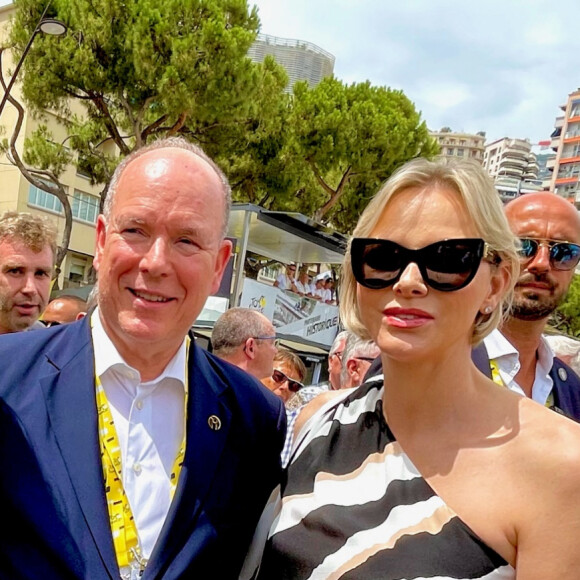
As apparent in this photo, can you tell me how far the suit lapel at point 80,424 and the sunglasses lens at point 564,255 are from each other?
193cm

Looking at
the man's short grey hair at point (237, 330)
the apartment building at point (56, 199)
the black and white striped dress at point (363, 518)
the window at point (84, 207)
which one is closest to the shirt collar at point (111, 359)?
the black and white striped dress at point (363, 518)

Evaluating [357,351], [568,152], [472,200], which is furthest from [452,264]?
[568,152]

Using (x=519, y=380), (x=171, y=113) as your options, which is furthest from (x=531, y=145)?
(x=519, y=380)

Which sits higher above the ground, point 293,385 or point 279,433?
point 279,433

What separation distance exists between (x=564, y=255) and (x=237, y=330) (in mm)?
2739

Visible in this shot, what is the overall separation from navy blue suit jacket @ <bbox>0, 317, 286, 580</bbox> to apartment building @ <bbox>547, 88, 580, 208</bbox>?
111m

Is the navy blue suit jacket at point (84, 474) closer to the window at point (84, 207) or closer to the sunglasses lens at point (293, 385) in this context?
the sunglasses lens at point (293, 385)

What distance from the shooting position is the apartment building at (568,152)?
103 meters

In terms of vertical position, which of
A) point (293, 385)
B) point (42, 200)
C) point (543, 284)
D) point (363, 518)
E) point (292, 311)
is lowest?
point (292, 311)

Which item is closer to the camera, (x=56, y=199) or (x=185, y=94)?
(x=185, y=94)

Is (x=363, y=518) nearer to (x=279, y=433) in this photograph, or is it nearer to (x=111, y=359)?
(x=279, y=433)

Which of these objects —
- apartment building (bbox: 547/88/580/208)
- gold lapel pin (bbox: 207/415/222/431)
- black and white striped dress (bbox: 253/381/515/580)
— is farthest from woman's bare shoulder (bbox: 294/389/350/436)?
apartment building (bbox: 547/88/580/208)

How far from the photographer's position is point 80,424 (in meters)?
1.73

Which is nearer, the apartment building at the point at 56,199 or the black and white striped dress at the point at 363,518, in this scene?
the black and white striped dress at the point at 363,518
